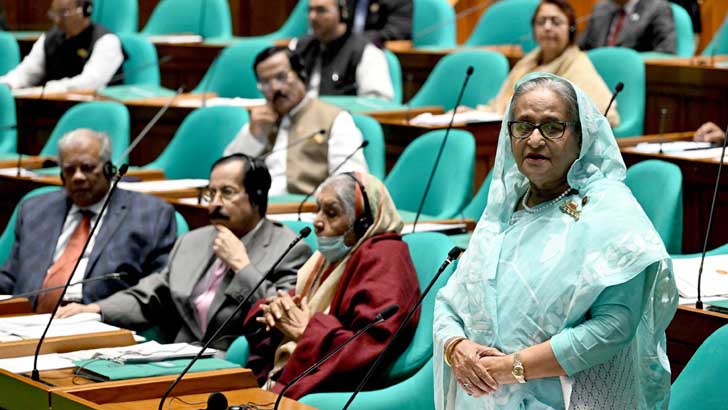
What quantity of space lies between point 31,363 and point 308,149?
2.38 metres

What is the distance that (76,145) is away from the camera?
16.1 ft

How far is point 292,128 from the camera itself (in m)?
5.94

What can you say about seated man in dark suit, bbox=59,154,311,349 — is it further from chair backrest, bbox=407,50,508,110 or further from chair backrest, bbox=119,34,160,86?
chair backrest, bbox=119,34,160,86

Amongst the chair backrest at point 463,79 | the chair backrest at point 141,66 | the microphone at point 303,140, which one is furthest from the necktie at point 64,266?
the chair backrest at point 141,66

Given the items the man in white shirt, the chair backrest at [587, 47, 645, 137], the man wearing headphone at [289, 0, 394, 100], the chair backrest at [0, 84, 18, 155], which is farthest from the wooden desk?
the chair backrest at [0, 84, 18, 155]

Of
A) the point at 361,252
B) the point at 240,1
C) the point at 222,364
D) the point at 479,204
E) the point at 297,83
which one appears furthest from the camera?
the point at 240,1

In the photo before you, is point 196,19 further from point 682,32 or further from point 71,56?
point 682,32

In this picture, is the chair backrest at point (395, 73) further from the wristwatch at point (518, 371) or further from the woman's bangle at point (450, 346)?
the wristwatch at point (518, 371)

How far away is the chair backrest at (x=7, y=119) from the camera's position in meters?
7.30

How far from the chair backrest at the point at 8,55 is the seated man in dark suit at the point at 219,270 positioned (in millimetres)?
4092

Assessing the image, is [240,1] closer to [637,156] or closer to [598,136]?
[637,156]

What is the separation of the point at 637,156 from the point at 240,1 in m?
→ 5.34

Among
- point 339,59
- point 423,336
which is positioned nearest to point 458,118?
point 339,59

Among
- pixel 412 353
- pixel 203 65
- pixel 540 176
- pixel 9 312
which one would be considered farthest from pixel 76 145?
pixel 203 65
